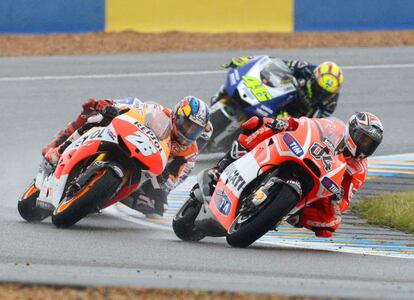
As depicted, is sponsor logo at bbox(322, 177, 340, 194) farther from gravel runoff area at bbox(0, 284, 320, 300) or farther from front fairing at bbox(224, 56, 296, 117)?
front fairing at bbox(224, 56, 296, 117)

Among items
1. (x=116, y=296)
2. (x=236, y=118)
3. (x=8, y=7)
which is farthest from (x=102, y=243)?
(x=8, y=7)

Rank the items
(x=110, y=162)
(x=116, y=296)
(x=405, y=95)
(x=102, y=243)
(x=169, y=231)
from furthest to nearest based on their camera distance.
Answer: (x=405, y=95)
(x=169, y=231)
(x=110, y=162)
(x=102, y=243)
(x=116, y=296)

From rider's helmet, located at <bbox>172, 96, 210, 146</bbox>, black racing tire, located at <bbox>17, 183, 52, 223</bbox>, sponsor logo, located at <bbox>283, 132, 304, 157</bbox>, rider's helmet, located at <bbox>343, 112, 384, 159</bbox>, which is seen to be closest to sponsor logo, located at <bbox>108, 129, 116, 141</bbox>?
rider's helmet, located at <bbox>172, 96, 210, 146</bbox>

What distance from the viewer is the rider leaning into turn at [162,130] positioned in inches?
403

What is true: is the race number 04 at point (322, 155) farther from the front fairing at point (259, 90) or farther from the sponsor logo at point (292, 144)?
the front fairing at point (259, 90)

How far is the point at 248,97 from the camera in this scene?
46.3 ft

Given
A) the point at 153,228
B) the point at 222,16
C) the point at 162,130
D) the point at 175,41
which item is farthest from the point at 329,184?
the point at 222,16

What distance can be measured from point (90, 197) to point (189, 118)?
47.7 inches

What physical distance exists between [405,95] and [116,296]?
11.2m

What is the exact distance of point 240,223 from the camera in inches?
361

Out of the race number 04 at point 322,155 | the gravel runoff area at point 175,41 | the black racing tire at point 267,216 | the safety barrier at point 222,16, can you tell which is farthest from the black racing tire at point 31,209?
the safety barrier at point 222,16

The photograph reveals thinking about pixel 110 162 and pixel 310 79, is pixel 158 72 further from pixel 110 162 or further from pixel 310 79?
pixel 110 162

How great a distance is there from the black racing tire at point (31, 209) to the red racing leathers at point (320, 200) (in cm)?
172

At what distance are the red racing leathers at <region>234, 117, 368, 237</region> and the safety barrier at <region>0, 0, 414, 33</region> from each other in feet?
32.8
